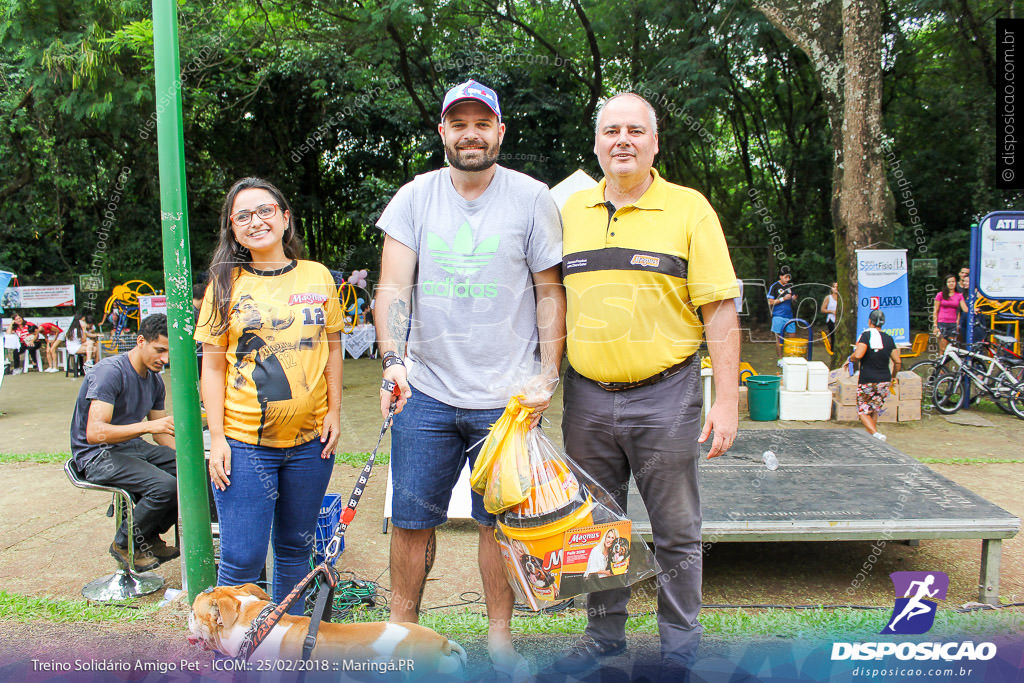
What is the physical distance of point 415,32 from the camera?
1201 cm

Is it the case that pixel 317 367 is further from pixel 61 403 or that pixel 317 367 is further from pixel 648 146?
pixel 61 403

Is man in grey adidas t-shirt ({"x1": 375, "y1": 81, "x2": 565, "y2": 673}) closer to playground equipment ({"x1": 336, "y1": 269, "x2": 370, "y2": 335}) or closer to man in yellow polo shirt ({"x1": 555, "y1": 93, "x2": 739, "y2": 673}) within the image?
man in yellow polo shirt ({"x1": 555, "y1": 93, "x2": 739, "y2": 673})

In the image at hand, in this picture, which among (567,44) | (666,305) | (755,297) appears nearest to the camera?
(666,305)

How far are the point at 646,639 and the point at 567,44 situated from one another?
14.2m

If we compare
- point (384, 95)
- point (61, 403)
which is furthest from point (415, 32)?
point (61, 403)

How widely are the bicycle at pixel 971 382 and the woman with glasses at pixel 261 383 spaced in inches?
341

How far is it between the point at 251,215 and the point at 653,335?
1.51 m

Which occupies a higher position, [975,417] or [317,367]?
[317,367]

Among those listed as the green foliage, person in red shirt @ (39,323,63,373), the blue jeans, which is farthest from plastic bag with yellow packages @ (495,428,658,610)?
person in red shirt @ (39,323,63,373)

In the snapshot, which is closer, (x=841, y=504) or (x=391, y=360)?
(x=391, y=360)

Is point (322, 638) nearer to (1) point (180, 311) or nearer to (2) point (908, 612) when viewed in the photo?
(1) point (180, 311)

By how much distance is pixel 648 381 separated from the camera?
2.48 meters

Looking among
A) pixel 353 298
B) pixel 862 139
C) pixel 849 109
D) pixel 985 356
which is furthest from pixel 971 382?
pixel 353 298

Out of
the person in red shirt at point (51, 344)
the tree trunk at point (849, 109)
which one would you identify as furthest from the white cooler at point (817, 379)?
the person in red shirt at point (51, 344)
